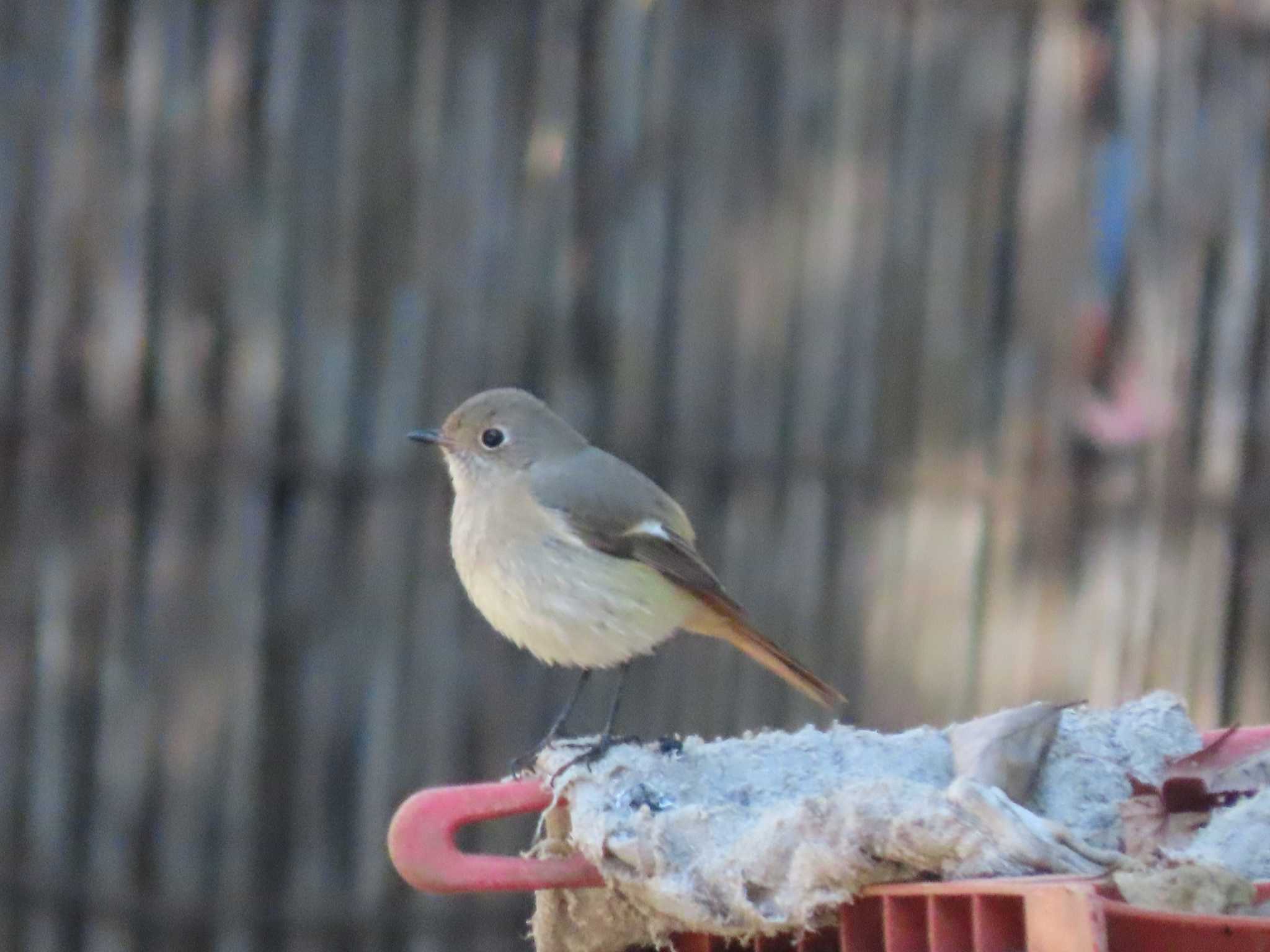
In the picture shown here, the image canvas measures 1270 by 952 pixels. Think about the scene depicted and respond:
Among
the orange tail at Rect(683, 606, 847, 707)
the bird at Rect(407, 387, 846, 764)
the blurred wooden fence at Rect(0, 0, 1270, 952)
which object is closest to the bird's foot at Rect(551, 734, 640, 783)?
the bird at Rect(407, 387, 846, 764)

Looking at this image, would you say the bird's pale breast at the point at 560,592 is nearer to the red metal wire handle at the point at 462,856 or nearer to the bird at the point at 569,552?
the bird at the point at 569,552

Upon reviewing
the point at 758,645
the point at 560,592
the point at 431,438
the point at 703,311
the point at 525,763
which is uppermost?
the point at 703,311

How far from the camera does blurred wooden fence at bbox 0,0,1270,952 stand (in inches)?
191

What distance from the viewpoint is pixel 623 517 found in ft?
13.4

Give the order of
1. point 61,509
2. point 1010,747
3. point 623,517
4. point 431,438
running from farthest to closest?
point 61,509 < point 431,438 < point 623,517 < point 1010,747

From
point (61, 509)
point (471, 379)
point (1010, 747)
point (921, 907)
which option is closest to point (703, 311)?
point (471, 379)

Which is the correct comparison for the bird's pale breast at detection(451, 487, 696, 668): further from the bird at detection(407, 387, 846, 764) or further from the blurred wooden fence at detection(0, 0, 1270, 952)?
the blurred wooden fence at detection(0, 0, 1270, 952)

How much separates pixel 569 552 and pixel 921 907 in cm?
200

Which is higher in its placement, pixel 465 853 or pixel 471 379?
pixel 471 379

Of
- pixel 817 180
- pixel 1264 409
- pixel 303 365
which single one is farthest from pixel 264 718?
pixel 1264 409

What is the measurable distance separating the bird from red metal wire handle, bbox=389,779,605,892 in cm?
126

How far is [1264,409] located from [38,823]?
3538 mm

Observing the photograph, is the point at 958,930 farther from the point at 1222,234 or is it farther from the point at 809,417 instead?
the point at 1222,234

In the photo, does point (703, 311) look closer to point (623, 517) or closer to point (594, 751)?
point (623, 517)
